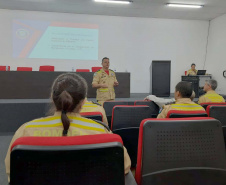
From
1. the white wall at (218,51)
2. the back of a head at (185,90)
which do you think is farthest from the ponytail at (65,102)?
the white wall at (218,51)

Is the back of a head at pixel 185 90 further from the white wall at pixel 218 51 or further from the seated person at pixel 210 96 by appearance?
the white wall at pixel 218 51

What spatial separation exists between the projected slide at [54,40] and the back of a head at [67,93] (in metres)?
6.12

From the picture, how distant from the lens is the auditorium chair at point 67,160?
59 centimetres

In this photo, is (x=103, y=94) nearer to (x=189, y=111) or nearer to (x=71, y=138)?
(x=189, y=111)

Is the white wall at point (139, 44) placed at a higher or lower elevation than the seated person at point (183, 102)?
higher

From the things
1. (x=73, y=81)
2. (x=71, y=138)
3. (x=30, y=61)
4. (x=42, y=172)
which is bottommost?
(x=42, y=172)

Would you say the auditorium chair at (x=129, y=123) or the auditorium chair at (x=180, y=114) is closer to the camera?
the auditorium chair at (x=180, y=114)

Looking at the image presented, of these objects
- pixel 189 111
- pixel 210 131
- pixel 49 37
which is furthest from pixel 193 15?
pixel 210 131

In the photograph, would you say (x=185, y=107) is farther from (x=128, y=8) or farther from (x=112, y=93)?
(x=128, y=8)

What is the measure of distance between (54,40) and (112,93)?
4.03m

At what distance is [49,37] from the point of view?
6.54 meters

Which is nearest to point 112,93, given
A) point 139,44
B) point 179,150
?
point 179,150

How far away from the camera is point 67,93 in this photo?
2.77 ft

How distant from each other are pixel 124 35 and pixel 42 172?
6907 mm
